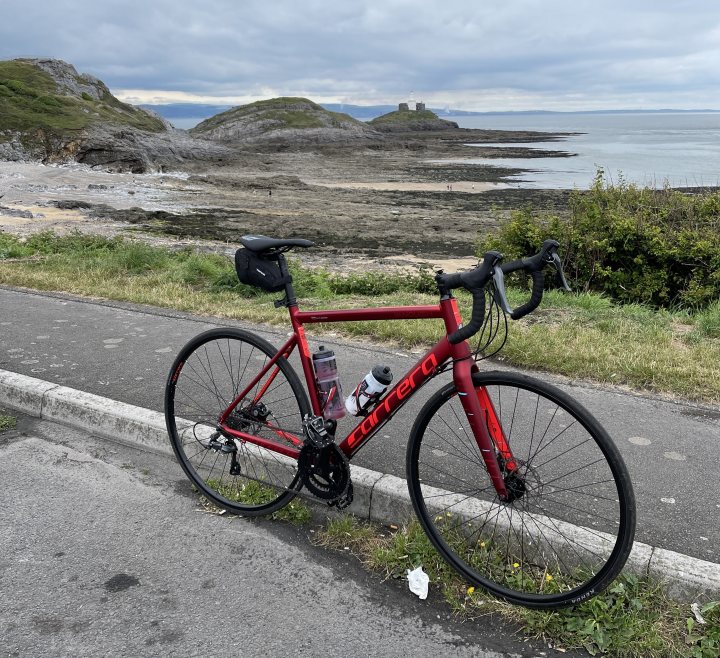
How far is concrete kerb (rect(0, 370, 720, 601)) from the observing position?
9.61 feet

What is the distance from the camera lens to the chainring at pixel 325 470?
3.30 meters

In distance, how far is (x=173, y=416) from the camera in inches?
159

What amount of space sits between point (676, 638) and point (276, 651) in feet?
5.05

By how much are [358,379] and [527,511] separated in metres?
2.49

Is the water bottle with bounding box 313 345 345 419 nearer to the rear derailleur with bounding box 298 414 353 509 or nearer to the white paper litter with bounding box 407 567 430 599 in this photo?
the rear derailleur with bounding box 298 414 353 509

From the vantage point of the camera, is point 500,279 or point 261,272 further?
point 261,272

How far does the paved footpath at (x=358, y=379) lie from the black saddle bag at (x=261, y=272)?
1.28 m

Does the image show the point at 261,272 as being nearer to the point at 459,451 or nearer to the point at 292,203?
the point at 459,451

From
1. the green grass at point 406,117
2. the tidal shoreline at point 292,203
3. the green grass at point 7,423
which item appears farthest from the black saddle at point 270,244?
the green grass at point 406,117

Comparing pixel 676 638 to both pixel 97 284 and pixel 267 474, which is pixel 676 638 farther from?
pixel 97 284

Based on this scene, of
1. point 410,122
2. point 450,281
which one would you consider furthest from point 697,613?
point 410,122

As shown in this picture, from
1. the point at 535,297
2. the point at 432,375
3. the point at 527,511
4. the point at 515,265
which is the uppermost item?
the point at 515,265

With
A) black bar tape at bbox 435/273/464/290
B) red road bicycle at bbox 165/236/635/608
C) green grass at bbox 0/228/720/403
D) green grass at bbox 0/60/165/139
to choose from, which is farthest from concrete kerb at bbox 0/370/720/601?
green grass at bbox 0/60/165/139

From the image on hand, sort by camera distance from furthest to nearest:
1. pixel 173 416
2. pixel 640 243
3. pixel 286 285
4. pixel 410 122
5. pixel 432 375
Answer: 1. pixel 410 122
2. pixel 640 243
3. pixel 173 416
4. pixel 286 285
5. pixel 432 375
